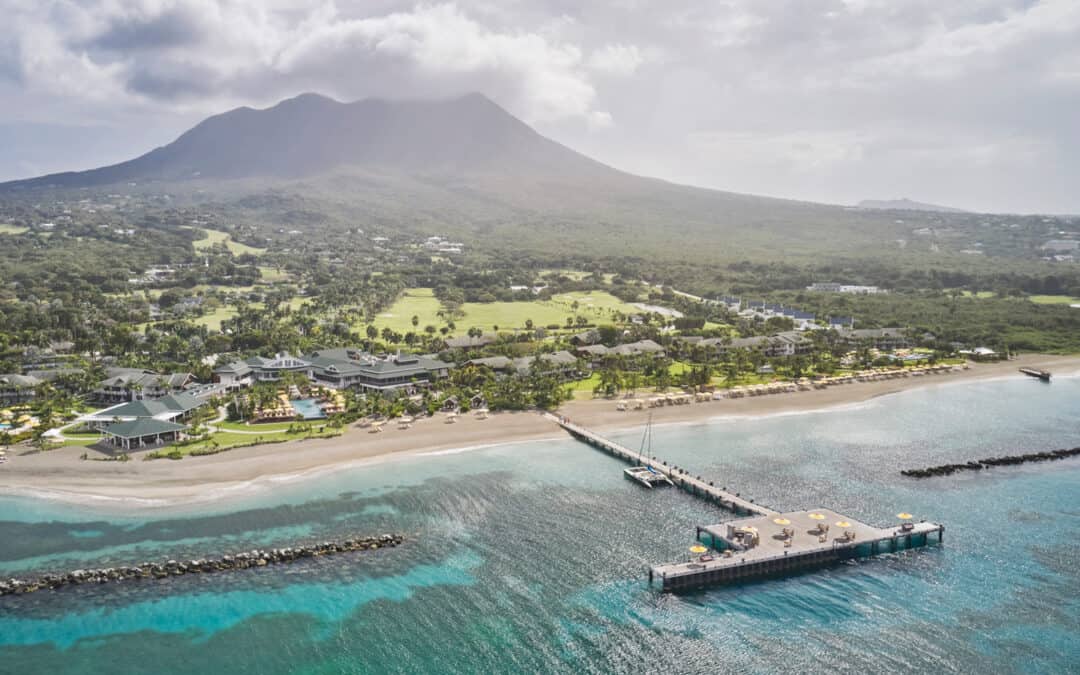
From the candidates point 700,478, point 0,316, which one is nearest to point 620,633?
Answer: point 700,478

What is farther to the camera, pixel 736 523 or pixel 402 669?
pixel 736 523

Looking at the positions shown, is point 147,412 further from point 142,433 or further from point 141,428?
point 142,433

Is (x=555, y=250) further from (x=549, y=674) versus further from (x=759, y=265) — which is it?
(x=549, y=674)

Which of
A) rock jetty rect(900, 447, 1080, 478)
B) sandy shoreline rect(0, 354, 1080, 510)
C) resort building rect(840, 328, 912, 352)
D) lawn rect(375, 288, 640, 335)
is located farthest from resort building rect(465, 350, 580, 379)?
resort building rect(840, 328, 912, 352)

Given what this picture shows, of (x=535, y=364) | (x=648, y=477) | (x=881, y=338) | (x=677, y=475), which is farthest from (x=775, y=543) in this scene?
(x=881, y=338)

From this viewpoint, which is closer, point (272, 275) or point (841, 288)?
point (272, 275)

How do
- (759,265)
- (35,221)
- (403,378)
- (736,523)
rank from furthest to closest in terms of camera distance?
(35,221) → (759,265) → (403,378) → (736,523)

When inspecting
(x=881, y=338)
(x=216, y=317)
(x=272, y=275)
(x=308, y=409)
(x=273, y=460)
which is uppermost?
(x=272, y=275)

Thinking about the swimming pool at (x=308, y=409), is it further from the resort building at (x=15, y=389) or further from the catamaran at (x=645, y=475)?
the catamaran at (x=645, y=475)
